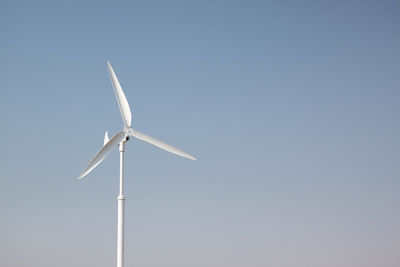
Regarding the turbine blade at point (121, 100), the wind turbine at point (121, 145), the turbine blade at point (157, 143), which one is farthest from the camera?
the turbine blade at point (121, 100)

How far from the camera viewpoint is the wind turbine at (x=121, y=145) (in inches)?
1238

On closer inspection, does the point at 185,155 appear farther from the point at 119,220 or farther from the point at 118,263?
the point at 118,263

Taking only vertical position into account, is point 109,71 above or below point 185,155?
above

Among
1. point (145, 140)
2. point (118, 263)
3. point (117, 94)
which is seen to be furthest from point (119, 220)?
point (117, 94)

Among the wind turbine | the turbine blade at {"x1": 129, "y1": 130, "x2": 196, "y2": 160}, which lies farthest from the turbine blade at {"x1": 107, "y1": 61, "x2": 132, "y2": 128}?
the turbine blade at {"x1": 129, "y1": 130, "x2": 196, "y2": 160}

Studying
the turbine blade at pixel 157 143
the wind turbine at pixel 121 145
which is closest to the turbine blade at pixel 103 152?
the wind turbine at pixel 121 145

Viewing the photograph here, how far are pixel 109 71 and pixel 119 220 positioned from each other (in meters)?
9.73

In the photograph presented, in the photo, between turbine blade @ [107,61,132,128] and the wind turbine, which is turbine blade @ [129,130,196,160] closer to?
the wind turbine

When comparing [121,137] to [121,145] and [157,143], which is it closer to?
[121,145]

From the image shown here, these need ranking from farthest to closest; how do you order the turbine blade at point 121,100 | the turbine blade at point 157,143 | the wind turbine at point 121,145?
1. the turbine blade at point 121,100
2. the turbine blade at point 157,143
3. the wind turbine at point 121,145

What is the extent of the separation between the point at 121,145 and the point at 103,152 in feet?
3.94

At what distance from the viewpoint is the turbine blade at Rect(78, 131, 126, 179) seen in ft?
104

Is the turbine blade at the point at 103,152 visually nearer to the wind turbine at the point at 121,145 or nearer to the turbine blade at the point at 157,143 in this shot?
the wind turbine at the point at 121,145

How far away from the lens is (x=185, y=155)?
3319 cm
